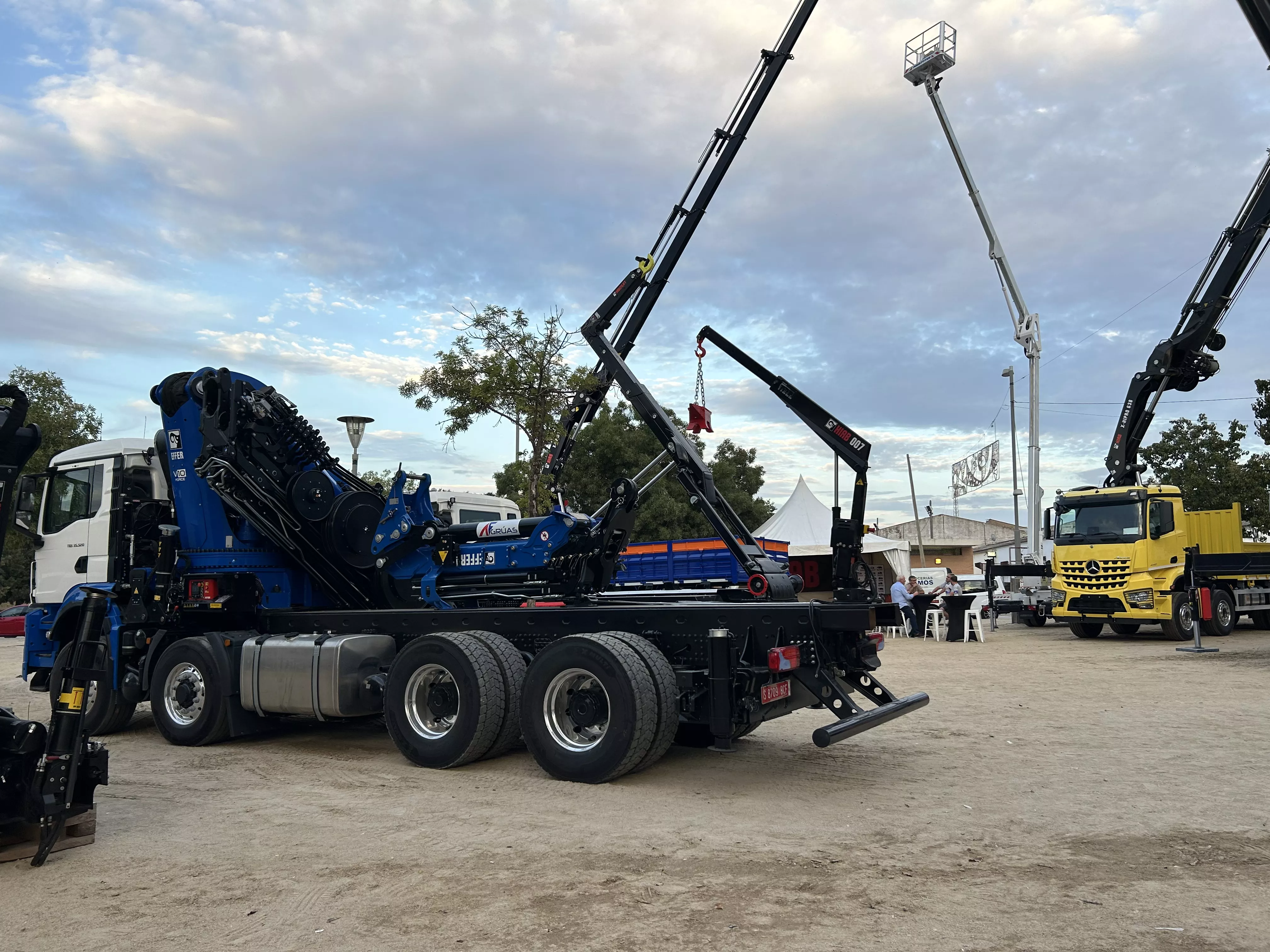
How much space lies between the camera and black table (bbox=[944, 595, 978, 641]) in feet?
72.1

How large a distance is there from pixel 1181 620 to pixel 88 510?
19609 mm

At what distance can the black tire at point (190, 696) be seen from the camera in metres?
8.66

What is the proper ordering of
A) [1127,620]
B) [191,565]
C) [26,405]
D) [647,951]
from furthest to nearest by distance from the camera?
[1127,620]
[191,565]
[26,405]
[647,951]

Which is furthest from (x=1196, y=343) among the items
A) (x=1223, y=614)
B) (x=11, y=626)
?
(x=11, y=626)

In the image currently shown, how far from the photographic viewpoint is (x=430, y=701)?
771cm

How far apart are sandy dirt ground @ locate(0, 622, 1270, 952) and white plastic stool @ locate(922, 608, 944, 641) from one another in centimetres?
1437

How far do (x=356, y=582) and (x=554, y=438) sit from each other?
1150 cm

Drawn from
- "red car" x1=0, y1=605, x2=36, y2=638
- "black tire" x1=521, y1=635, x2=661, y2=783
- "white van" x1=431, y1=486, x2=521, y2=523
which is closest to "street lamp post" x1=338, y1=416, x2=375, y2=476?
"white van" x1=431, y1=486, x2=521, y2=523

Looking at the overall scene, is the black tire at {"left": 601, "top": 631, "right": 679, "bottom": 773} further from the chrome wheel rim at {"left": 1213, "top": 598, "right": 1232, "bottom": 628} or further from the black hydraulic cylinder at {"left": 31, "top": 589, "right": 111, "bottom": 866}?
the chrome wheel rim at {"left": 1213, "top": 598, "right": 1232, "bottom": 628}

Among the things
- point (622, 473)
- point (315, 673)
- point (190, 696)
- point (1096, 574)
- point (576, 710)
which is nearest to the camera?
point (576, 710)

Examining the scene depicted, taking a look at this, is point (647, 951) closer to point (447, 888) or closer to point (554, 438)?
point (447, 888)

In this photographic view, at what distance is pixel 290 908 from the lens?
172 inches

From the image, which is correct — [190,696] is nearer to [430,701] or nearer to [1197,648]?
[430,701]

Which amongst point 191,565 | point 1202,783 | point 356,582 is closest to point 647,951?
point 1202,783
